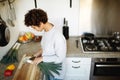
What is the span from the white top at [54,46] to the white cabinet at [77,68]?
419mm

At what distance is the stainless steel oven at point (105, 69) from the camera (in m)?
1.78

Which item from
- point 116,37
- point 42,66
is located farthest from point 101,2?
point 42,66

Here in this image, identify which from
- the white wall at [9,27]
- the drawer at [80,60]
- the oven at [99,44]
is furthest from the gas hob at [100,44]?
the white wall at [9,27]

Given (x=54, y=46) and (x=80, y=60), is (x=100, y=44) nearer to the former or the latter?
(x=80, y=60)

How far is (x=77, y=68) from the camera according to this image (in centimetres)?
188

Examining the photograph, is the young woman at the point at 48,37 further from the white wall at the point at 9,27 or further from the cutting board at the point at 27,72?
the white wall at the point at 9,27

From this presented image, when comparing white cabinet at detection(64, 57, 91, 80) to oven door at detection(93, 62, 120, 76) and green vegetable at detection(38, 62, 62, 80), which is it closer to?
oven door at detection(93, 62, 120, 76)

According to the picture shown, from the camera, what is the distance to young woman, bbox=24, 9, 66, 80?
1.27 m

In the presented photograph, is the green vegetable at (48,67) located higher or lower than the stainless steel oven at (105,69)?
higher

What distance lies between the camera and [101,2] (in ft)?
6.70

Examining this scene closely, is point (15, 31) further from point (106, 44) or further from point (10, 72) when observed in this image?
point (106, 44)

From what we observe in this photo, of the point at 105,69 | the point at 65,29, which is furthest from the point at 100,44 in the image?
the point at 65,29

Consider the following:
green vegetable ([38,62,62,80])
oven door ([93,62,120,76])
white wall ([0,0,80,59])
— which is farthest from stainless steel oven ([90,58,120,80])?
white wall ([0,0,80,59])

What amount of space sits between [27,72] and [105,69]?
990 mm
